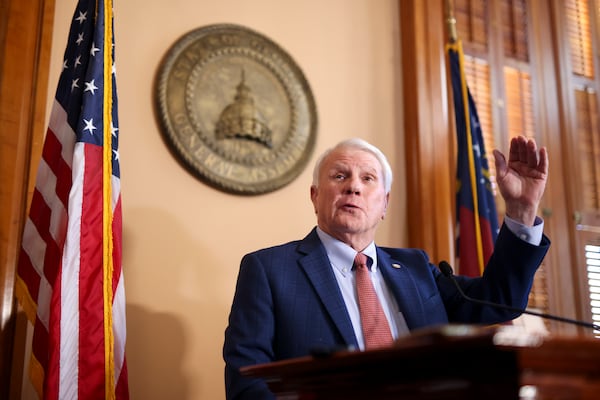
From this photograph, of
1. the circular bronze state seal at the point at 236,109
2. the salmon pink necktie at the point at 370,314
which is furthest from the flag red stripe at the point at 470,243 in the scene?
the salmon pink necktie at the point at 370,314

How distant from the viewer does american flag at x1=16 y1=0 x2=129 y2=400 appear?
226 cm

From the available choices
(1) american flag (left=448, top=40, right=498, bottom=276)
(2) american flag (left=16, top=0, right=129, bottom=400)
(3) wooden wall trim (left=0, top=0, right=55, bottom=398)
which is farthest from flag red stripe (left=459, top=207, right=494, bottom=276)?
(3) wooden wall trim (left=0, top=0, right=55, bottom=398)

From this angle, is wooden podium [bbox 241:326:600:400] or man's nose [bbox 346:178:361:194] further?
man's nose [bbox 346:178:361:194]

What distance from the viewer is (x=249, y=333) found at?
2.04m

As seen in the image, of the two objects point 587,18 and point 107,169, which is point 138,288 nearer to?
point 107,169

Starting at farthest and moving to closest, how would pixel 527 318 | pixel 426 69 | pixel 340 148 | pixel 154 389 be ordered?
pixel 426 69
pixel 527 318
pixel 154 389
pixel 340 148

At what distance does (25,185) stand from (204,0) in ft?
4.30

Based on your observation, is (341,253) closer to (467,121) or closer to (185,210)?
(185,210)

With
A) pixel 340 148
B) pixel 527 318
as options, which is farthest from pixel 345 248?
pixel 527 318

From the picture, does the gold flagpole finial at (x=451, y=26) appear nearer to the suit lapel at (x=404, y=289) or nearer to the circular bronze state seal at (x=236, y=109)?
the circular bronze state seal at (x=236, y=109)

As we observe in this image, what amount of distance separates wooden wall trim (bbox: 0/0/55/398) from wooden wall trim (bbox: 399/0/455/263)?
194 centimetres

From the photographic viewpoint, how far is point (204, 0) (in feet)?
10.9

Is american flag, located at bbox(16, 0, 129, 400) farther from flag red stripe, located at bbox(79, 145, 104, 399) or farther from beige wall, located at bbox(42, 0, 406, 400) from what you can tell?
beige wall, located at bbox(42, 0, 406, 400)

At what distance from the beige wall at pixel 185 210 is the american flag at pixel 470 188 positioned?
344 mm
